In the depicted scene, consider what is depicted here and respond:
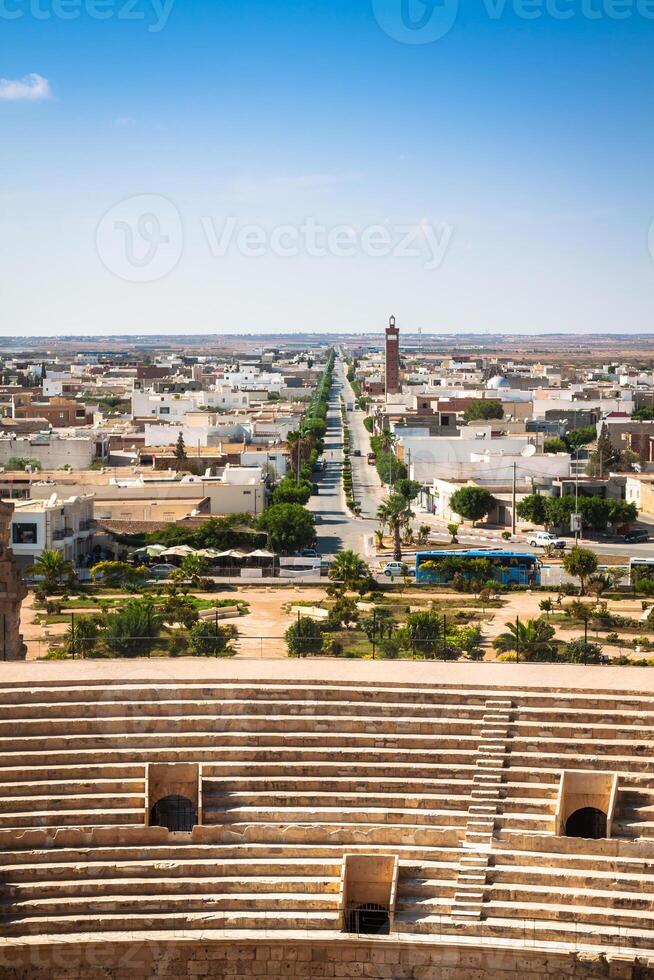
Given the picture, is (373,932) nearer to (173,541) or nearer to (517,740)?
(517,740)

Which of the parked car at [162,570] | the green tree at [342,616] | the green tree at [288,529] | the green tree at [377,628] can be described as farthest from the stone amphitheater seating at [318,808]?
the green tree at [288,529]

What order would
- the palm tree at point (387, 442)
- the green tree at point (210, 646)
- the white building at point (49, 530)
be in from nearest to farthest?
1. the green tree at point (210, 646)
2. the white building at point (49, 530)
3. the palm tree at point (387, 442)

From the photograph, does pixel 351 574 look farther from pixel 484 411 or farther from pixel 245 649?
pixel 484 411

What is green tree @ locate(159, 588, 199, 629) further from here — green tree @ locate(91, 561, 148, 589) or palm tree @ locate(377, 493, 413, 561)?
palm tree @ locate(377, 493, 413, 561)

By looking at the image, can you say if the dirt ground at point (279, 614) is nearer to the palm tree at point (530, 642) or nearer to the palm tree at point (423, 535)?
the palm tree at point (530, 642)

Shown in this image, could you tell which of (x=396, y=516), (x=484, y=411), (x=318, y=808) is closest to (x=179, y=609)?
(x=318, y=808)

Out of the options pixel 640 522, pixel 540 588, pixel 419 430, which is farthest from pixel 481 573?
pixel 419 430
